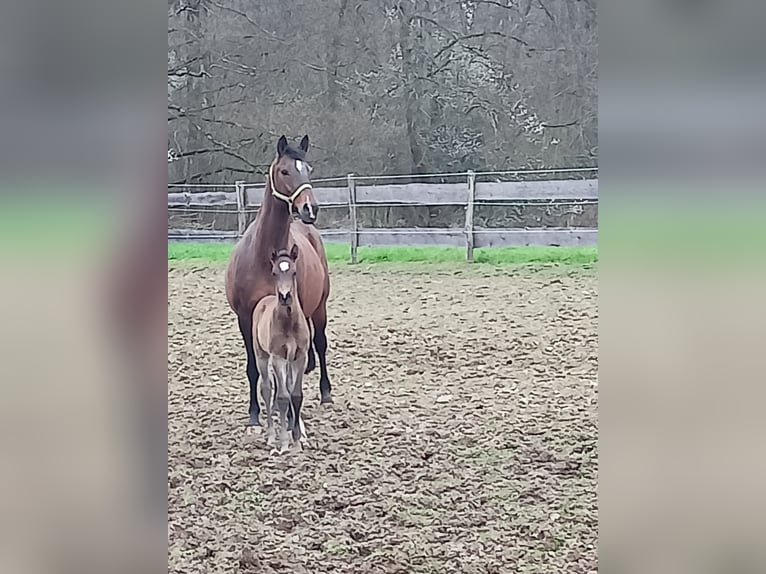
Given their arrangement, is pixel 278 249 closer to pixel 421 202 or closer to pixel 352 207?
pixel 352 207

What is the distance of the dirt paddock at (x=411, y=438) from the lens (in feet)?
4.79

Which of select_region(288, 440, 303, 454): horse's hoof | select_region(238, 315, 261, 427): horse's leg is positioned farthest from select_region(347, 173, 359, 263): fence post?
select_region(288, 440, 303, 454): horse's hoof

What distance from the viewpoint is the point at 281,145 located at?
1449 mm

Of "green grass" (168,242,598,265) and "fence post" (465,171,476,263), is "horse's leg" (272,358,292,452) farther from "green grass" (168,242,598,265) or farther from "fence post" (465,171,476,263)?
"fence post" (465,171,476,263)

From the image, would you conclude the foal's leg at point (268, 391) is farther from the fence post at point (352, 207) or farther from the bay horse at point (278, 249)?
the fence post at point (352, 207)

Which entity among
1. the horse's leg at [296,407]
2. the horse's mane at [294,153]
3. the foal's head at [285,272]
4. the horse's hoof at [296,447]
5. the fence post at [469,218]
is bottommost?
the horse's hoof at [296,447]

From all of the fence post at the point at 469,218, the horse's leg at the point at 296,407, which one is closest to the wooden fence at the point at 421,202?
the fence post at the point at 469,218

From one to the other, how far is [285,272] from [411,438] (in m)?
0.40

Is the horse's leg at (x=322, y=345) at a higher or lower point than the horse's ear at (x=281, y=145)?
lower

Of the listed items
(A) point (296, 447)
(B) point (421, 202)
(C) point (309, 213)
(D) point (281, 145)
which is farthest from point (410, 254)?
(A) point (296, 447)
